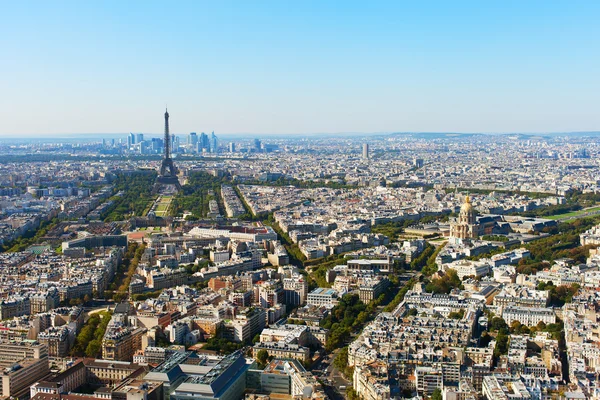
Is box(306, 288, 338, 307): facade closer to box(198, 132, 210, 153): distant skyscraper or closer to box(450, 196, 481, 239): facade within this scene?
box(450, 196, 481, 239): facade

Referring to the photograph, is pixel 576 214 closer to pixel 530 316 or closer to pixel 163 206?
pixel 163 206

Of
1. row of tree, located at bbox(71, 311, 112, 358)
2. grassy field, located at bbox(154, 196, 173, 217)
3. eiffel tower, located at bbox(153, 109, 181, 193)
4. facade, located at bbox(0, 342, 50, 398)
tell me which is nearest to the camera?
facade, located at bbox(0, 342, 50, 398)

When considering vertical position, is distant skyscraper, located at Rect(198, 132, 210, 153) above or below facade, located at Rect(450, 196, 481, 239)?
above

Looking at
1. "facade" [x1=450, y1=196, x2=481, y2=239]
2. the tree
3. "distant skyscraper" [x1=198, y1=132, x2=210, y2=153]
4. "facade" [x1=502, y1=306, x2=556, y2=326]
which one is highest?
"distant skyscraper" [x1=198, y1=132, x2=210, y2=153]

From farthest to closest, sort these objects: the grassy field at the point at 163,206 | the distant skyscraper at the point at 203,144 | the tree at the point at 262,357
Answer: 1. the distant skyscraper at the point at 203,144
2. the grassy field at the point at 163,206
3. the tree at the point at 262,357

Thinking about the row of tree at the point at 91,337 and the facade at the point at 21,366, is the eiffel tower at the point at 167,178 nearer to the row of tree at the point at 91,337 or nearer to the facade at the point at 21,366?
the row of tree at the point at 91,337

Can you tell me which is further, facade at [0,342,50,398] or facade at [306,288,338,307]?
facade at [306,288,338,307]

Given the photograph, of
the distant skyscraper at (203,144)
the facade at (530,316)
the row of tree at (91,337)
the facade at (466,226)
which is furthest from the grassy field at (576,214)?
the distant skyscraper at (203,144)

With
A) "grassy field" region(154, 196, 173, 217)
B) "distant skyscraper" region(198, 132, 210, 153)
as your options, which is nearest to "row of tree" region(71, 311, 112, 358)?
"grassy field" region(154, 196, 173, 217)

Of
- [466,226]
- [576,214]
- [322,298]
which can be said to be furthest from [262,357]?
[576,214]

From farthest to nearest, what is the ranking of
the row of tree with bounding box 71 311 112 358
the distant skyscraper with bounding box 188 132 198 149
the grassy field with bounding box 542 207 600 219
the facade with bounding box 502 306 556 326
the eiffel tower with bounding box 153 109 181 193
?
the distant skyscraper with bounding box 188 132 198 149 < the eiffel tower with bounding box 153 109 181 193 < the grassy field with bounding box 542 207 600 219 < the facade with bounding box 502 306 556 326 < the row of tree with bounding box 71 311 112 358

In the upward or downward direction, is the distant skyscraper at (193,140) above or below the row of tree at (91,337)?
above

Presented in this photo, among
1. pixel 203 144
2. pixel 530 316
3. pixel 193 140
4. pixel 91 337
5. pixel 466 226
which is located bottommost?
pixel 91 337
